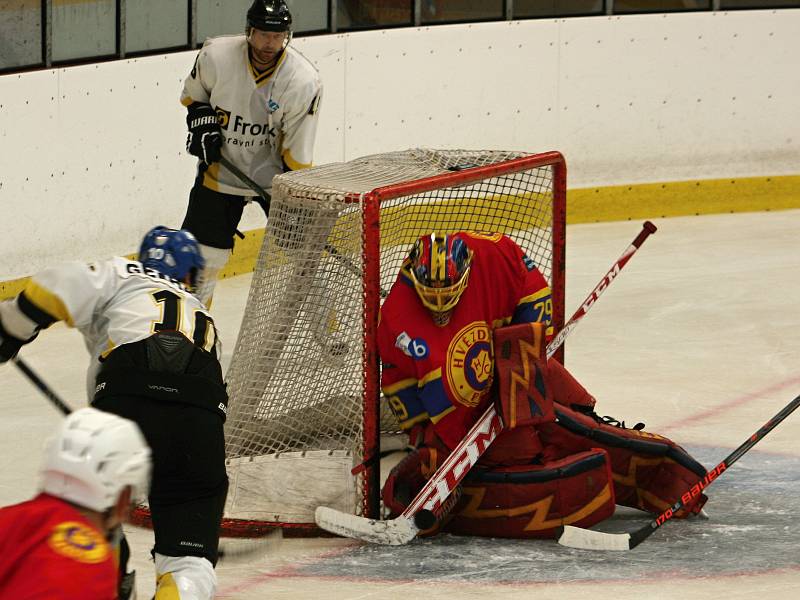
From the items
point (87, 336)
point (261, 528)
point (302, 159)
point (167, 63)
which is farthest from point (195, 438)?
point (167, 63)

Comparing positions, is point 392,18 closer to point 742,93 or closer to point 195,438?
point 742,93

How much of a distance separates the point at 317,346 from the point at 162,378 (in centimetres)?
107

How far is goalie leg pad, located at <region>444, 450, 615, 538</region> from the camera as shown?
372cm

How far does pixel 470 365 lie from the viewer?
374 cm

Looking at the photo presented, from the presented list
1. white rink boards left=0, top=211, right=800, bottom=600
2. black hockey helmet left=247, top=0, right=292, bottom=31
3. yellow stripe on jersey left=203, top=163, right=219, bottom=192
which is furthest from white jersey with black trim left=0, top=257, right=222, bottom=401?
yellow stripe on jersey left=203, top=163, right=219, bottom=192

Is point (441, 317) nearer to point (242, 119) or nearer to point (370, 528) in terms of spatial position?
point (370, 528)

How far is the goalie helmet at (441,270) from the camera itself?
364 cm

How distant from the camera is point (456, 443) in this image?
3777 millimetres

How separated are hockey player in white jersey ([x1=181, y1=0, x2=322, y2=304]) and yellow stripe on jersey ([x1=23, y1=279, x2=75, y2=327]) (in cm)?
197

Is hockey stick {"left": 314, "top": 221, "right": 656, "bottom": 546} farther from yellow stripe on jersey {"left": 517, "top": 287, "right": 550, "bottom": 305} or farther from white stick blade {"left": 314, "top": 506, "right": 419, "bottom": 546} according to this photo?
yellow stripe on jersey {"left": 517, "top": 287, "right": 550, "bottom": 305}

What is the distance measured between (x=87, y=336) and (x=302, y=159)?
6.45 ft

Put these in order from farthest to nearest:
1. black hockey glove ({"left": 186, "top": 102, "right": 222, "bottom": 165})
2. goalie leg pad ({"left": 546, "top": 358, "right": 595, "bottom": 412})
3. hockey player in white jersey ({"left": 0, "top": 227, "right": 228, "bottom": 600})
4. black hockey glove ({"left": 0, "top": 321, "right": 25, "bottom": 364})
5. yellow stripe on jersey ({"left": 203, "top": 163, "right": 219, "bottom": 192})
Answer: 1. yellow stripe on jersey ({"left": 203, "top": 163, "right": 219, "bottom": 192})
2. black hockey glove ({"left": 186, "top": 102, "right": 222, "bottom": 165})
3. goalie leg pad ({"left": 546, "top": 358, "right": 595, "bottom": 412})
4. black hockey glove ({"left": 0, "top": 321, "right": 25, "bottom": 364})
5. hockey player in white jersey ({"left": 0, "top": 227, "right": 228, "bottom": 600})

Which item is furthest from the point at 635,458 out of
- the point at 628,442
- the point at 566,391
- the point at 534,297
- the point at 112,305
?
the point at 112,305

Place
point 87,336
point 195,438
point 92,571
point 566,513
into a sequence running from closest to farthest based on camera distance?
point 92,571
point 195,438
point 87,336
point 566,513
